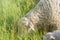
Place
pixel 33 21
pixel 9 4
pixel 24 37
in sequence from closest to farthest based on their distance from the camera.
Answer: pixel 24 37, pixel 33 21, pixel 9 4

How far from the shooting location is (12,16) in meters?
5.81

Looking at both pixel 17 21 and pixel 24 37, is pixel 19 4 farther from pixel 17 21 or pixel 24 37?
pixel 24 37

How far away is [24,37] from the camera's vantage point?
17.2 feet

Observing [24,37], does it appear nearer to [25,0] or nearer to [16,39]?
[16,39]

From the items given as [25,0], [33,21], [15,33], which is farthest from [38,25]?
[25,0]

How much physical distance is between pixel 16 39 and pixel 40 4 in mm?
927

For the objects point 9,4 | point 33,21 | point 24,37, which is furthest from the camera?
point 9,4

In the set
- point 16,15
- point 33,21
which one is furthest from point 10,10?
point 33,21

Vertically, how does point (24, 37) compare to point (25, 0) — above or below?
below

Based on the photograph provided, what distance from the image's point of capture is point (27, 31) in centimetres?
542

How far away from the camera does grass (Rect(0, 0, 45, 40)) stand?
5277 millimetres

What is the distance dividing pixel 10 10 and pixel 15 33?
2.06 ft

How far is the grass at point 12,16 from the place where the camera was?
5277 mm

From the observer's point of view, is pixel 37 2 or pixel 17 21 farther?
pixel 37 2
